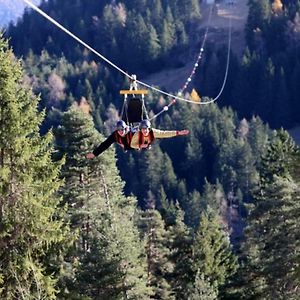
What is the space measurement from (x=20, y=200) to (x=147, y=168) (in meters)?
79.0

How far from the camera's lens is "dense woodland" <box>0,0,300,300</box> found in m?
14.5

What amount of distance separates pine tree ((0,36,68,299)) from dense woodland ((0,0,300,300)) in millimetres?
28

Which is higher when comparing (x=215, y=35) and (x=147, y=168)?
(x=215, y=35)

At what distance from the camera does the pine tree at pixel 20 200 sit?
46.4ft

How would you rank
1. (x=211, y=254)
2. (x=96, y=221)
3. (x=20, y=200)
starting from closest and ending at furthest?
(x=20, y=200)
(x=96, y=221)
(x=211, y=254)

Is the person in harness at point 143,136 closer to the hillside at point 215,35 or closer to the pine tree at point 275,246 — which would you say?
the pine tree at point 275,246

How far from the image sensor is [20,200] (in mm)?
14133

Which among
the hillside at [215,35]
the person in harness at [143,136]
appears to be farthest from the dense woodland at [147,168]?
the person in harness at [143,136]

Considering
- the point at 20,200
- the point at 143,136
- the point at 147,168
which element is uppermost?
the point at 147,168

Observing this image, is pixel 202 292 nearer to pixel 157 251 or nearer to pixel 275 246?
pixel 275 246

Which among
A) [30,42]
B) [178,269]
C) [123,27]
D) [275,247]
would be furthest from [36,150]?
[30,42]

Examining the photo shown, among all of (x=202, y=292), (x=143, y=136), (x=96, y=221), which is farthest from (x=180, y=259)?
(x=143, y=136)

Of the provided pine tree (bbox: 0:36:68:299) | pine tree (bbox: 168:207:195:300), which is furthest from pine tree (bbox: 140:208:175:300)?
pine tree (bbox: 0:36:68:299)

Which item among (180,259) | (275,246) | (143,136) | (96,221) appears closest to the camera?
(143,136)
